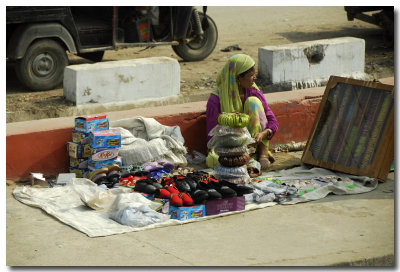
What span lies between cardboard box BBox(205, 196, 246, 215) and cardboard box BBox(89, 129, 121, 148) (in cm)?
125

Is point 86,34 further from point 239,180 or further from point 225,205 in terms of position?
point 225,205

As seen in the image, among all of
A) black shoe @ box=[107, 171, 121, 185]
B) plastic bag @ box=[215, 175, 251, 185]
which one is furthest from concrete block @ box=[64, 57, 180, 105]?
plastic bag @ box=[215, 175, 251, 185]

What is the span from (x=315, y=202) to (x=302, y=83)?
543 cm

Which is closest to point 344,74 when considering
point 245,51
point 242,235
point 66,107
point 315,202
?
point 245,51

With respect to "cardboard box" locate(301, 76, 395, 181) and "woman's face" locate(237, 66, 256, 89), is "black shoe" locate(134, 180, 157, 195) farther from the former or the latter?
"cardboard box" locate(301, 76, 395, 181)

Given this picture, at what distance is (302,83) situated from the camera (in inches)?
451

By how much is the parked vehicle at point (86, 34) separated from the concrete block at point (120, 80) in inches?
44.7

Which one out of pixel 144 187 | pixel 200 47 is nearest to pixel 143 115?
pixel 144 187

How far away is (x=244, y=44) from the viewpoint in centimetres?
1514

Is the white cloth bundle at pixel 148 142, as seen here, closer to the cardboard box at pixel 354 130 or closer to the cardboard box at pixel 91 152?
the cardboard box at pixel 91 152

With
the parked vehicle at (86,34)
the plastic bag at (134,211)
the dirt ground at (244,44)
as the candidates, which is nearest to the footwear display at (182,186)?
the plastic bag at (134,211)

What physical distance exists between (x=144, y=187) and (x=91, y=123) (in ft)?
2.86

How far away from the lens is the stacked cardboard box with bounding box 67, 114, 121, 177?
260 inches

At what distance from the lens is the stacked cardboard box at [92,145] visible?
6.61 meters
